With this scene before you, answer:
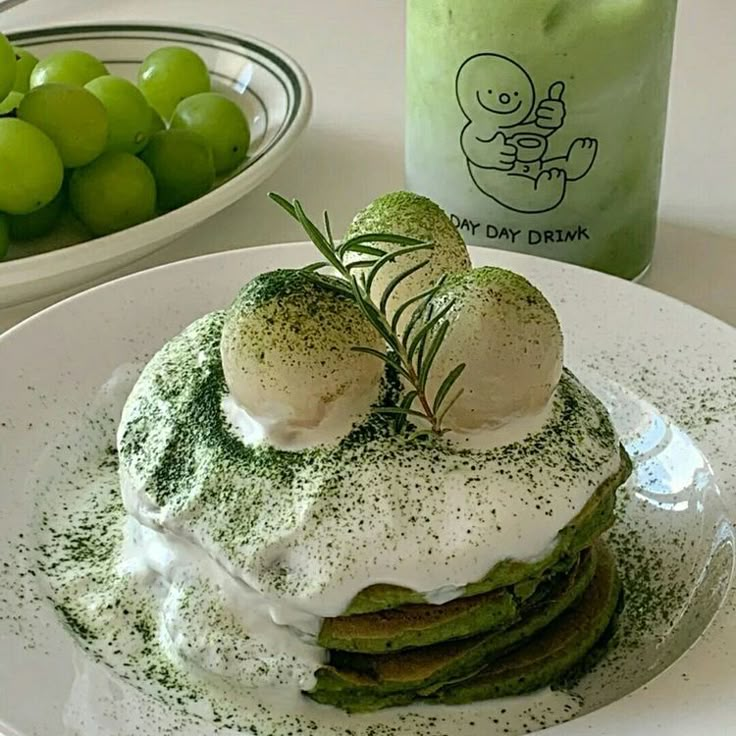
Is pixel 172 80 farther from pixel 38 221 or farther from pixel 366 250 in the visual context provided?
pixel 366 250

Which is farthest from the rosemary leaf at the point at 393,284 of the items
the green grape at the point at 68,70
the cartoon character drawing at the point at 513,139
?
the green grape at the point at 68,70

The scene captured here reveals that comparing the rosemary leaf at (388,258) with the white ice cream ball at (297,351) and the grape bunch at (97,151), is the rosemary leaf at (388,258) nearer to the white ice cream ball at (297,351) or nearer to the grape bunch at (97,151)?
the white ice cream ball at (297,351)

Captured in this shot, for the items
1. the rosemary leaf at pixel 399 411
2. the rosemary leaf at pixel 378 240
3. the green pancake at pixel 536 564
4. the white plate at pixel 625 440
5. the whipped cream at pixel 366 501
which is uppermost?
the rosemary leaf at pixel 378 240

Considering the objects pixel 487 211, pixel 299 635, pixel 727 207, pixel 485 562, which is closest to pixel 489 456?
pixel 485 562

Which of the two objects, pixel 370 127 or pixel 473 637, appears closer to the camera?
pixel 473 637

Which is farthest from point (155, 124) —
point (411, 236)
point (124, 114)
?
point (411, 236)
